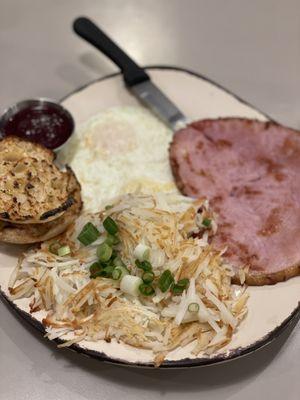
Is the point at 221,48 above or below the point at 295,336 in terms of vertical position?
above

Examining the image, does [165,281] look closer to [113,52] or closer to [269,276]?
[269,276]

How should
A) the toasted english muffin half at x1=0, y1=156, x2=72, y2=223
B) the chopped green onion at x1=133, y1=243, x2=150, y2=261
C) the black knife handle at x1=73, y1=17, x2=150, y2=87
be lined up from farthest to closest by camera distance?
the black knife handle at x1=73, y1=17, x2=150, y2=87
the toasted english muffin half at x1=0, y1=156, x2=72, y2=223
the chopped green onion at x1=133, y1=243, x2=150, y2=261

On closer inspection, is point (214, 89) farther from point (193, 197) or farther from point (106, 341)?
point (106, 341)

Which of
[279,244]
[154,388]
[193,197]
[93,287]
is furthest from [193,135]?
[154,388]

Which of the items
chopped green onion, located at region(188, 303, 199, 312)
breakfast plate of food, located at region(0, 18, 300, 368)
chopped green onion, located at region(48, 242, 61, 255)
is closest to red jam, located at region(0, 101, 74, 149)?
breakfast plate of food, located at region(0, 18, 300, 368)

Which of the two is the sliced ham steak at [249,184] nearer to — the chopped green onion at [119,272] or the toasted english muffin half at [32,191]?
the chopped green onion at [119,272]

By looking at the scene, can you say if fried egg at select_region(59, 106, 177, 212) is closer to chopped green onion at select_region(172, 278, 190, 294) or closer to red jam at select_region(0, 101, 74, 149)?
red jam at select_region(0, 101, 74, 149)
